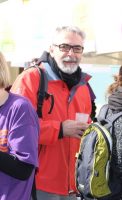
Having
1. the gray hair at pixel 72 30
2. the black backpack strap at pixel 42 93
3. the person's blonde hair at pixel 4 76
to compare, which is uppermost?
the gray hair at pixel 72 30

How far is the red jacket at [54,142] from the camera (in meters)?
2.35

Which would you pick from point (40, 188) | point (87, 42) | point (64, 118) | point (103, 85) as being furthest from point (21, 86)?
point (103, 85)

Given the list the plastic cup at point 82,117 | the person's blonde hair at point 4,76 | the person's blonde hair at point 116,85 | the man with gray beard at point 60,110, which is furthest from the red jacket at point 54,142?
the person's blonde hair at point 4,76

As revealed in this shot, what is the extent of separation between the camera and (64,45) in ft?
8.27

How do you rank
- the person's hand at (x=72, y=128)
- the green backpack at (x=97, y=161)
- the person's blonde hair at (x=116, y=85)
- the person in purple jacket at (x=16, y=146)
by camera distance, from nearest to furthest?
the person in purple jacket at (x=16, y=146)
the green backpack at (x=97, y=161)
the person's hand at (x=72, y=128)
the person's blonde hair at (x=116, y=85)

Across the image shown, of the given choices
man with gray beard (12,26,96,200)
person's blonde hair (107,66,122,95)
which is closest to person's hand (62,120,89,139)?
man with gray beard (12,26,96,200)

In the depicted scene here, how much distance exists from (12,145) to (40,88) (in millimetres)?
738

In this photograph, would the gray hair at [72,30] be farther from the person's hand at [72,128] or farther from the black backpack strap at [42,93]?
the person's hand at [72,128]

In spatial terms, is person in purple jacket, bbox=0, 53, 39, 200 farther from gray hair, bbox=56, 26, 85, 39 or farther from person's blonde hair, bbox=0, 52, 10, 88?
gray hair, bbox=56, 26, 85, 39

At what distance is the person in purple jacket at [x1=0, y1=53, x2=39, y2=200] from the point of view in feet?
5.54

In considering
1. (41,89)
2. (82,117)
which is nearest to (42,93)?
(41,89)

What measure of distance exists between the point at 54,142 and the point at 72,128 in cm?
14

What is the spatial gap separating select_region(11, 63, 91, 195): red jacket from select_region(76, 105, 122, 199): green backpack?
1.00ft

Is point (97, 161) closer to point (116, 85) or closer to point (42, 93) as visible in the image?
point (42, 93)
